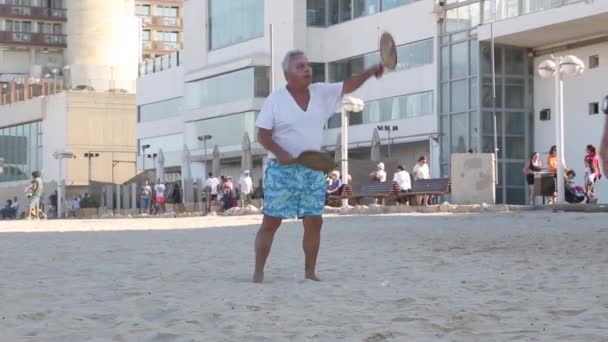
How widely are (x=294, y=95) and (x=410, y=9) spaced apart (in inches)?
1569

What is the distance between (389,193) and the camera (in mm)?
32781

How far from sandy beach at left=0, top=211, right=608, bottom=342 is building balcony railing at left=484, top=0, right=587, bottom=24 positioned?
26929 millimetres

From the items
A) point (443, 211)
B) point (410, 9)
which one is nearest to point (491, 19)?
point (410, 9)

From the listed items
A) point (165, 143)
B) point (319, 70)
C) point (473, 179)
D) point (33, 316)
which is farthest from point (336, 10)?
point (33, 316)

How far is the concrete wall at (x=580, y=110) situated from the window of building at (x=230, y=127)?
15.0 m

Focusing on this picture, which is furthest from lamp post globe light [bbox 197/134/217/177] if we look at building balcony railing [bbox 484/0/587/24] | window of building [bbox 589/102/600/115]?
window of building [bbox 589/102/600/115]

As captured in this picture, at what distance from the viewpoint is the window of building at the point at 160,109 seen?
2537 inches

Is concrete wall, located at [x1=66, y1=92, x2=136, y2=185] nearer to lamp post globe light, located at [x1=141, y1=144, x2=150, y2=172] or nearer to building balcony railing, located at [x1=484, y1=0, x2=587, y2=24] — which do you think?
lamp post globe light, located at [x1=141, y1=144, x2=150, y2=172]

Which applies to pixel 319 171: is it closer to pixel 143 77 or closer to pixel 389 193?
pixel 389 193

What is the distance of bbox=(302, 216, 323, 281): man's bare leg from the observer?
332 inches

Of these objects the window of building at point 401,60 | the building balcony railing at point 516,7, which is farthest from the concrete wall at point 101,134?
the building balcony railing at point 516,7

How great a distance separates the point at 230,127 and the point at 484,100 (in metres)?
16.4

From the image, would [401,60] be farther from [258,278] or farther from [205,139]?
[258,278]

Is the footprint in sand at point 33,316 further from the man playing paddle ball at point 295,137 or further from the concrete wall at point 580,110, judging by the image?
the concrete wall at point 580,110
